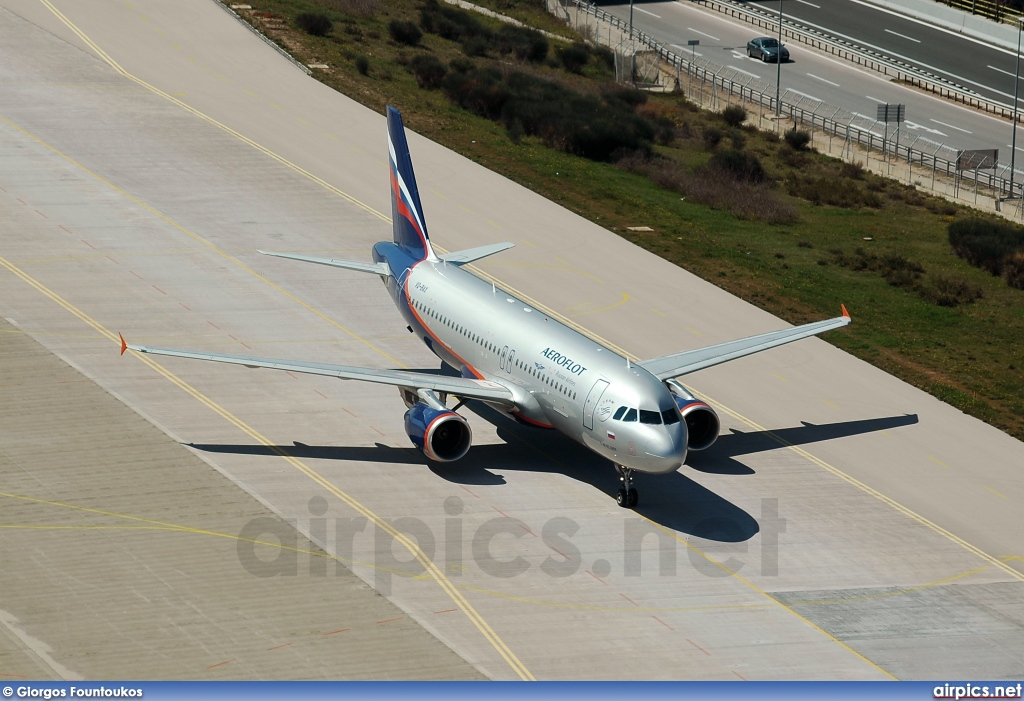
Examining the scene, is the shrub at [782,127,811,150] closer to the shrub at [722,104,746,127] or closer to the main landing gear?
the shrub at [722,104,746,127]

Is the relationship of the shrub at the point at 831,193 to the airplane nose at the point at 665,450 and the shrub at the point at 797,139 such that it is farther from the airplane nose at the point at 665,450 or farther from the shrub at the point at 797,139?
the airplane nose at the point at 665,450

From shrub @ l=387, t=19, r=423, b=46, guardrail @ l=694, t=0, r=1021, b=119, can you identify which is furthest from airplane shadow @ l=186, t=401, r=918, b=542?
guardrail @ l=694, t=0, r=1021, b=119

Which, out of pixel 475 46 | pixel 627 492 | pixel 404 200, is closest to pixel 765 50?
pixel 475 46

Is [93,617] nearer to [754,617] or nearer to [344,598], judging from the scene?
[344,598]

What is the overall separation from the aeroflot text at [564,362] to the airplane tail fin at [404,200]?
34.0 feet

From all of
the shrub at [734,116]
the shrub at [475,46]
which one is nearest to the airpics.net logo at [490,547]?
the shrub at [734,116]

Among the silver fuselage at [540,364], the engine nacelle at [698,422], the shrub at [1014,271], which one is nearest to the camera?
the silver fuselage at [540,364]

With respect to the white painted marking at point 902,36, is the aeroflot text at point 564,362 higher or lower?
lower

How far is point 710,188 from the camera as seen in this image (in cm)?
8494

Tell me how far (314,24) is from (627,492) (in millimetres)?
65908

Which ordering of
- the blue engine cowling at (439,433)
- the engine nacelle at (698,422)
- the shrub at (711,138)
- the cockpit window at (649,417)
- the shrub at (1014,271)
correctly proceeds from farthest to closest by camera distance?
1. the shrub at (711,138)
2. the shrub at (1014,271)
3. the engine nacelle at (698,422)
4. the blue engine cowling at (439,433)
5. the cockpit window at (649,417)

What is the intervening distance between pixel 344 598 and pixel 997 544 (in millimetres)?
21385

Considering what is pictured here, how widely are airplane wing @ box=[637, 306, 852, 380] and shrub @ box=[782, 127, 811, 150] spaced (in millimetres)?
46531

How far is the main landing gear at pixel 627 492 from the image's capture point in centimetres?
4550
